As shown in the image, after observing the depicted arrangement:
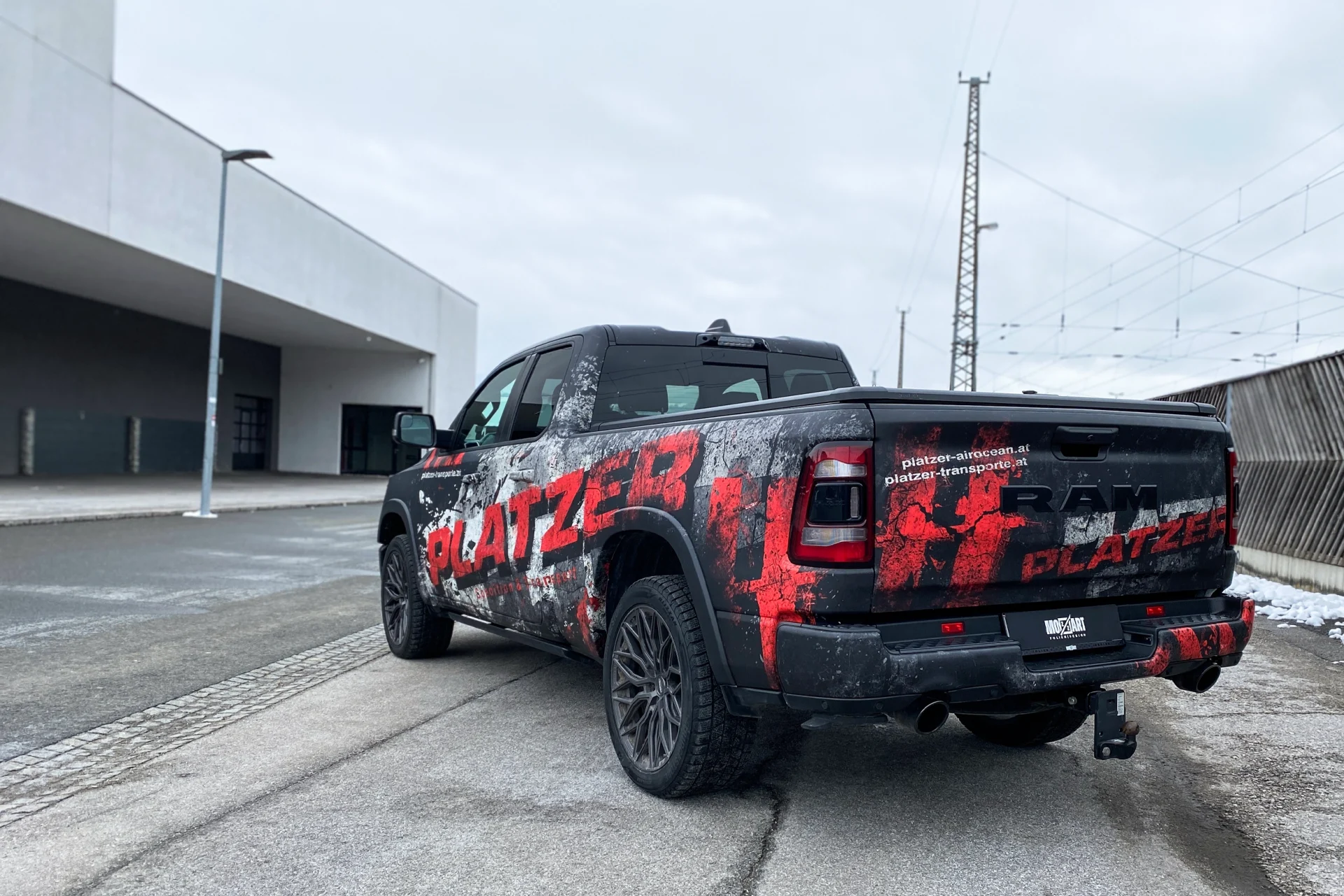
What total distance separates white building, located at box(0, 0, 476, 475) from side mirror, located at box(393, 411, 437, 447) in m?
17.4

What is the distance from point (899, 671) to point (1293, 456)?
9490 millimetres

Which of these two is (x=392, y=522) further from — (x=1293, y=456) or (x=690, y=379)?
(x=1293, y=456)

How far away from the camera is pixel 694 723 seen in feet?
11.6

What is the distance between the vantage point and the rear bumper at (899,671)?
305cm

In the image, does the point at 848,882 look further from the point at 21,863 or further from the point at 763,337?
the point at 763,337

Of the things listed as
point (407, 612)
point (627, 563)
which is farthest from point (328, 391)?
point (627, 563)

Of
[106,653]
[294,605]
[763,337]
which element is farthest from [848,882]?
[294,605]

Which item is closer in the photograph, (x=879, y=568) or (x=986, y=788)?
(x=879, y=568)

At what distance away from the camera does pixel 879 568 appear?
3.11 meters


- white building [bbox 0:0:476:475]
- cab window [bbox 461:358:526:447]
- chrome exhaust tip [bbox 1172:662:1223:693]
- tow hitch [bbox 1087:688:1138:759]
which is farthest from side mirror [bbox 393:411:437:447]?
white building [bbox 0:0:476:475]

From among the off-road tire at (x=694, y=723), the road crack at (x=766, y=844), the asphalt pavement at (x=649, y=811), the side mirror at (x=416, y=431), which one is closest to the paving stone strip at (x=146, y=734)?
the asphalt pavement at (x=649, y=811)

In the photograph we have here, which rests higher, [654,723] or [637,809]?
[654,723]

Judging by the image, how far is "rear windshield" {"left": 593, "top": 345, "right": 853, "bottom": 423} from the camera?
4809 mm

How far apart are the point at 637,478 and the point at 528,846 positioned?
52.4 inches
